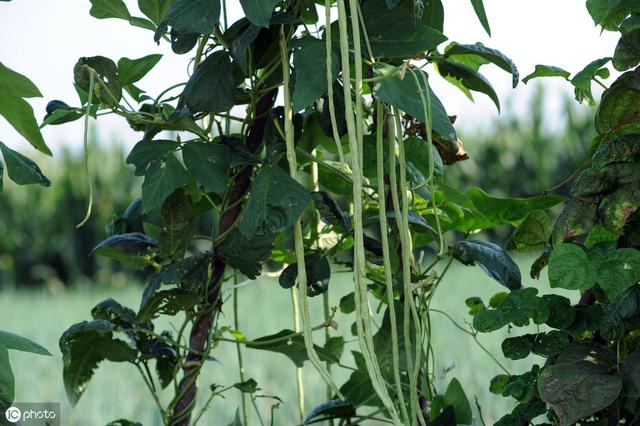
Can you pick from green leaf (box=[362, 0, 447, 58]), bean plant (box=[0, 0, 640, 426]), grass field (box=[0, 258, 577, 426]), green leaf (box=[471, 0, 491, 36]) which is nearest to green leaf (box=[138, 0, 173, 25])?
bean plant (box=[0, 0, 640, 426])

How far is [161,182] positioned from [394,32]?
29 cm

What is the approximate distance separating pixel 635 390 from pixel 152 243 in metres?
0.58

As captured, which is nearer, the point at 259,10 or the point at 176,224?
the point at 259,10

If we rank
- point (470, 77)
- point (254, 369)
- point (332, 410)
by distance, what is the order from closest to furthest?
1. point (470, 77)
2. point (332, 410)
3. point (254, 369)

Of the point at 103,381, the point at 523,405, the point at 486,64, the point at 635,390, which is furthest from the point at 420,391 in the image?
the point at 103,381

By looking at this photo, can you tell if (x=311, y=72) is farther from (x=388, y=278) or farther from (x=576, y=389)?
(x=576, y=389)

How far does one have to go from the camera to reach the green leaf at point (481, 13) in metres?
0.79

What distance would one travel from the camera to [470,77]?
94cm

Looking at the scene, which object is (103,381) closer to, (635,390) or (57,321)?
(57,321)

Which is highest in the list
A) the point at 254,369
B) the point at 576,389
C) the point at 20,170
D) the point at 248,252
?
the point at 254,369

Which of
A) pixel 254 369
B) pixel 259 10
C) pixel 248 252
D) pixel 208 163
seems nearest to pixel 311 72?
pixel 259 10

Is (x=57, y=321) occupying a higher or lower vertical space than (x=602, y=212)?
higher

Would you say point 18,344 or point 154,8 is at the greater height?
point 154,8

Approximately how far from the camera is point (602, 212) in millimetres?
866
